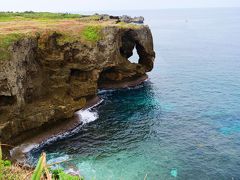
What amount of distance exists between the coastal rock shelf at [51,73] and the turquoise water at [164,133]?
3.95 meters

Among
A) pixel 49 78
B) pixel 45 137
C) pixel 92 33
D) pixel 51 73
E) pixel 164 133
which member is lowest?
pixel 45 137

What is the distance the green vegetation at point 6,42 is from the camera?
138 ft

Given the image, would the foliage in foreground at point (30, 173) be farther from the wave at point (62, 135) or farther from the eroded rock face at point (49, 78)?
the eroded rock face at point (49, 78)

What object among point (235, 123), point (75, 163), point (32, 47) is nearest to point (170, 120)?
point (235, 123)

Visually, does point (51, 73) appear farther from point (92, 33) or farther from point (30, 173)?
point (30, 173)

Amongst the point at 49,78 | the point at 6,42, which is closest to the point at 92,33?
the point at 49,78

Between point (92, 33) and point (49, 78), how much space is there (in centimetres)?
1073

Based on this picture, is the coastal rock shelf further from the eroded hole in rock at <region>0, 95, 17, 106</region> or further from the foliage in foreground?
the foliage in foreground

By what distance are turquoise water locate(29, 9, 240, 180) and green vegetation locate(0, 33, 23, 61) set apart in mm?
12461

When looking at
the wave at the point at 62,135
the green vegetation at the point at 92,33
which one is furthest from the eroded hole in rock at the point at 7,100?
the green vegetation at the point at 92,33

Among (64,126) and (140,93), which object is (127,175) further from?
(140,93)

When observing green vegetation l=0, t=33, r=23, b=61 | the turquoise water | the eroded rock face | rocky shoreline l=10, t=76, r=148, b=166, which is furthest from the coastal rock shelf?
the turquoise water

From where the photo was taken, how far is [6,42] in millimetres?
43469

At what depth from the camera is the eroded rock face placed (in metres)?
42.4
